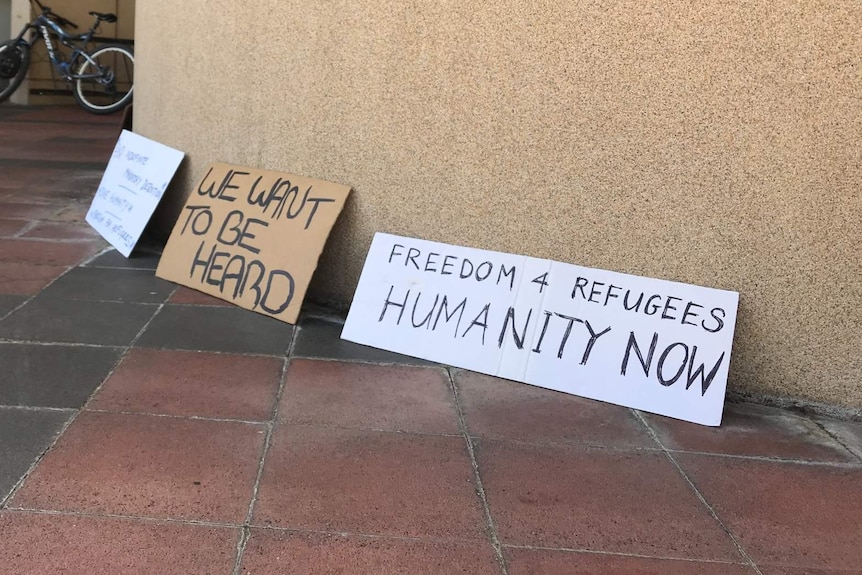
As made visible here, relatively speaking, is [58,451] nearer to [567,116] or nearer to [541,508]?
[541,508]

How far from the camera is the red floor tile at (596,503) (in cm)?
228

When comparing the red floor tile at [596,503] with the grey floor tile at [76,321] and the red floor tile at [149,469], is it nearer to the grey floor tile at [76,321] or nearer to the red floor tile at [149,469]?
the red floor tile at [149,469]

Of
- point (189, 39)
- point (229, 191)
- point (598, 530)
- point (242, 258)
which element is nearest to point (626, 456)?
point (598, 530)

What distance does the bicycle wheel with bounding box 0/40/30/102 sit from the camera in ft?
33.3

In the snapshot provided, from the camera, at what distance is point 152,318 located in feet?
12.2

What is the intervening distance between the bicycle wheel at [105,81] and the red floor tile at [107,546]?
9.21 m

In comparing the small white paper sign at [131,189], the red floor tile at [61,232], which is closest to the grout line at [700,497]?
the small white paper sign at [131,189]

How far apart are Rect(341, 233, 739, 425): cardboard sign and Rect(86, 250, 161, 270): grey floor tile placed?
153 centimetres

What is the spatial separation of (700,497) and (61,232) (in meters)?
4.27

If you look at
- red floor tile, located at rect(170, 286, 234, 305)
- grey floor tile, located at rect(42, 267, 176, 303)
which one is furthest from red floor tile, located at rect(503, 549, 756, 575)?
grey floor tile, located at rect(42, 267, 176, 303)

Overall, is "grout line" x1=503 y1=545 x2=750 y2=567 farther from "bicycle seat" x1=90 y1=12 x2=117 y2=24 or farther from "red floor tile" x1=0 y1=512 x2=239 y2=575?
"bicycle seat" x1=90 y1=12 x2=117 y2=24

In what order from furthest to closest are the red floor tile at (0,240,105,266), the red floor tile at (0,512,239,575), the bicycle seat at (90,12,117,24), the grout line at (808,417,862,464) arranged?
the bicycle seat at (90,12,117,24)
the red floor tile at (0,240,105,266)
the grout line at (808,417,862,464)
the red floor tile at (0,512,239,575)

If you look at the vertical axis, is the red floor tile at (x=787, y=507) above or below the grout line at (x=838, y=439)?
above

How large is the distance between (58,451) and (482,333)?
5.66 ft
